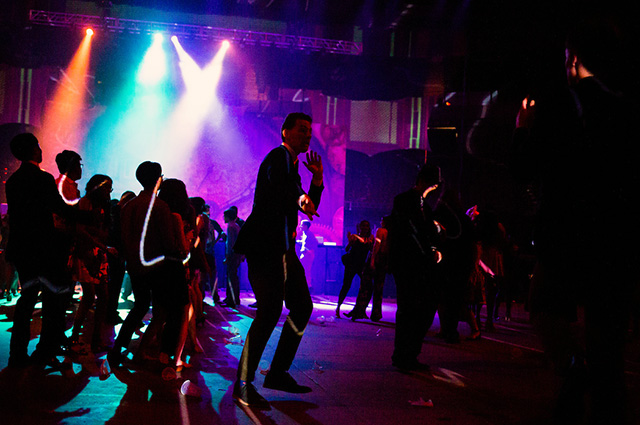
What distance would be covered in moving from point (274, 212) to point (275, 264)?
0.36 m

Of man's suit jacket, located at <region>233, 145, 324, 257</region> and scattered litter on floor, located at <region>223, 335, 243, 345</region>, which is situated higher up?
man's suit jacket, located at <region>233, 145, 324, 257</region>

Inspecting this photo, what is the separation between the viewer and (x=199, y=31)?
1752 centimetres

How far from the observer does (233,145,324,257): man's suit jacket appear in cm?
406

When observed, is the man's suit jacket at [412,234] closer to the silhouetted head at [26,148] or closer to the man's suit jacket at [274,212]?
the man's suit jacket at [274,212]

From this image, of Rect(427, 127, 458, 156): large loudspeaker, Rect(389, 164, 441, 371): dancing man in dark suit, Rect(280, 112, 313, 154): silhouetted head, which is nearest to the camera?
Rect(280, 112, 313, 154): silhouetted head

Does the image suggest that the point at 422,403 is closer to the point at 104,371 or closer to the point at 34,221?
the point at 104,371

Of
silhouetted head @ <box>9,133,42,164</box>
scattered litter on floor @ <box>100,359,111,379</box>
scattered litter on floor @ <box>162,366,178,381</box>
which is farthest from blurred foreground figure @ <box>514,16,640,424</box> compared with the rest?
silhouetted head @ <box>9,133,42,164</box>

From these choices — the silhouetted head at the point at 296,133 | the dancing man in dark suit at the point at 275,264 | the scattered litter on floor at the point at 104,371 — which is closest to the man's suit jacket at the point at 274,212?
the dancing man in dark suit at the point at 275,264

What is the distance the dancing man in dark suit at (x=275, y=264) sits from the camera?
4.00 metres

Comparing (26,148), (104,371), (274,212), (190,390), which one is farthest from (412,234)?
(26,148)

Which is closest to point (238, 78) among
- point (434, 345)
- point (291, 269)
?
point (434, 345)

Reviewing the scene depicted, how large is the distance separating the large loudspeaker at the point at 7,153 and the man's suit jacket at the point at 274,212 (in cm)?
1430

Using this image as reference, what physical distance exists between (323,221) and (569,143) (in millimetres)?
15712

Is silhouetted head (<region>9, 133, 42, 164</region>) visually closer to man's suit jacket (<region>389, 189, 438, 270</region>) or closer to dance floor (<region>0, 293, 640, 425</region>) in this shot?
dance floor (<region>0, 293, 640, 425</region>)
